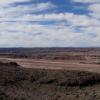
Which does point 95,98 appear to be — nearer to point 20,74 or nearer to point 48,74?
point 48,74

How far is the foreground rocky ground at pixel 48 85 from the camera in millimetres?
27777

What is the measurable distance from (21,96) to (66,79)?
23.5ft

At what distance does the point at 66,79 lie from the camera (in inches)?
1294

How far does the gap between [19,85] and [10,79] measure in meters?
1.92

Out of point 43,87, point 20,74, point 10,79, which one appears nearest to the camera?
point 43,87

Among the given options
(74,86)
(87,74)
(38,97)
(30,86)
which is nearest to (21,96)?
(38,97)

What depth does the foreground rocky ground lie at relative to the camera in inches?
1094

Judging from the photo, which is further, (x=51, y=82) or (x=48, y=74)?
(x=48, y=74)

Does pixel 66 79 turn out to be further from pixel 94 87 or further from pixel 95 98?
pixel 95 98

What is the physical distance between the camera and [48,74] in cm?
3500

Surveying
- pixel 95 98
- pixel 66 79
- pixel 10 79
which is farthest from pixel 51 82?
pixel 95 98

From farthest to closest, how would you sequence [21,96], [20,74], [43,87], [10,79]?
[20,74]
[10,79]
[43,87]
[21,96]

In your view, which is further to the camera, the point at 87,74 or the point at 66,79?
the point at 87,74

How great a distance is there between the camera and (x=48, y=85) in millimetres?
31984
